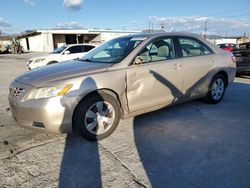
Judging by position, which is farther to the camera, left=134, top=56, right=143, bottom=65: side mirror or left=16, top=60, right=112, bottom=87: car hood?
left=134, top=56, right=143, bottom=65: side mirror

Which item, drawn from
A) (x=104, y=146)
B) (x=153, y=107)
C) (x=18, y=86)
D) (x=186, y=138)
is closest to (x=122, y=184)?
(x=104, y=146)

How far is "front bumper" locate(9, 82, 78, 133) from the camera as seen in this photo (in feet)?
10.5

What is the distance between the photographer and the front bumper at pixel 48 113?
3.20 m

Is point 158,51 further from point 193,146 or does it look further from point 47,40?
point 47,40

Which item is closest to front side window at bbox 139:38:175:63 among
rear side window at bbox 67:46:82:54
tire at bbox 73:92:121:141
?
tire at bbox 73:92:121:141

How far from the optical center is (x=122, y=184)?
2.60 metres

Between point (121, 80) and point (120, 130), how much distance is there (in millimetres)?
922

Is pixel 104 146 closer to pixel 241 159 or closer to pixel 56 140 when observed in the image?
pixel 56 140

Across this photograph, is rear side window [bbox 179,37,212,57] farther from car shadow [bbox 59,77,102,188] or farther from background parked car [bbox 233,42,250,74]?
background parked car [bbox 233,42,250,74]

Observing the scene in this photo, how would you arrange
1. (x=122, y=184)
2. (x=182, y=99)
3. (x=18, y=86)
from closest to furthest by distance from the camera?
1. (x=122, y=184)
2. (x=18, y=86)
3. (x=182, y=99)

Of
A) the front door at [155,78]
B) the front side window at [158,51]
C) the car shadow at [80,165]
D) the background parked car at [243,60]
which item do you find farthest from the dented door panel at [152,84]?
the background parked car at [243,60]

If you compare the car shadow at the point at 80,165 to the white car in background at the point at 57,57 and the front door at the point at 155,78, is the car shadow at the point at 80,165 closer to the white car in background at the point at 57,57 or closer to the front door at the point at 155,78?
the front door at the point at 155,78

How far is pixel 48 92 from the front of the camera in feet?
10.6

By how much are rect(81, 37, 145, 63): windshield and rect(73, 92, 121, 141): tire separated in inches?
28.5
